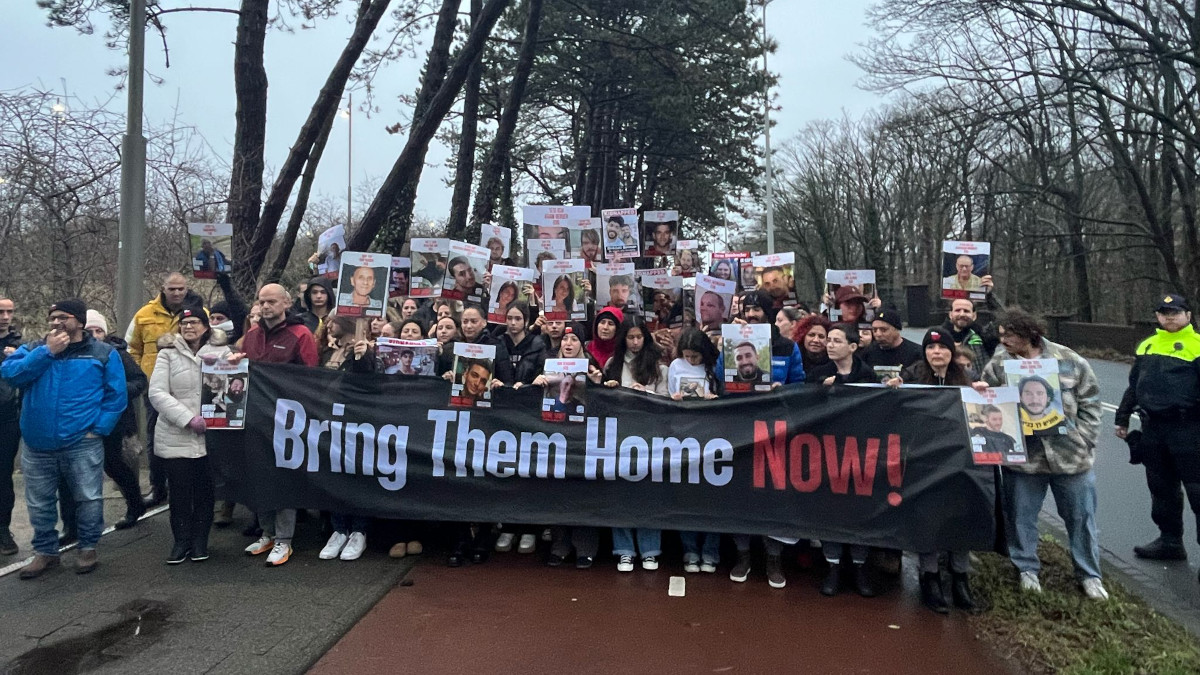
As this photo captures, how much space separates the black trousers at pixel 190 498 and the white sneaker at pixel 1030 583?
5.45 metres

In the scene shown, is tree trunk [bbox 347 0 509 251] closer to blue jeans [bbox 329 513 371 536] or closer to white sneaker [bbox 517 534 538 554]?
blue jeans [bbox 329 513 371 536]

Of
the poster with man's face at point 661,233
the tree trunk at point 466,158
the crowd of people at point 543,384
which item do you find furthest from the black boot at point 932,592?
the tree trunk at point 466,158

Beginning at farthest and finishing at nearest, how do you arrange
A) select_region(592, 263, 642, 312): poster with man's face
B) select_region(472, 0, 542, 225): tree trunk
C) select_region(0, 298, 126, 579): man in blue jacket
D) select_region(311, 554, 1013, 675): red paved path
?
select_region(472, 0, 542, 225): tree trunk → select_region(592, 263, 642, 312): poster with man's face → select_region(0, 298, 126, 579): man in blue jacket → select_region(311, 554, 1013, 675): red paved path

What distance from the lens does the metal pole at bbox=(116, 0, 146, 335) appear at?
26.0 feet

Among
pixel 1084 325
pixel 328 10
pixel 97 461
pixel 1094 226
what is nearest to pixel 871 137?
pixel 1094 226

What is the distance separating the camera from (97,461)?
17.5ft

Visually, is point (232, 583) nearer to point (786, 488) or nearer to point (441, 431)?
point (441, 431)

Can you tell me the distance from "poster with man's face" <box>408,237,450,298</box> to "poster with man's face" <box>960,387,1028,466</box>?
4.44 metres

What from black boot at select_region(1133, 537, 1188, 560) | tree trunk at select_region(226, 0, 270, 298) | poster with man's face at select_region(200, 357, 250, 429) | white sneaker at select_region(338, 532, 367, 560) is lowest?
white sneaker at select_region(338, 532, 367, 560)

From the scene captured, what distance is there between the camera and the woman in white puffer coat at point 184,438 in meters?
5.41

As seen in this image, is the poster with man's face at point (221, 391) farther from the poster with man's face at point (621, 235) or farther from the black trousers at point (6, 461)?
the poster with man's face at point (621, 235)

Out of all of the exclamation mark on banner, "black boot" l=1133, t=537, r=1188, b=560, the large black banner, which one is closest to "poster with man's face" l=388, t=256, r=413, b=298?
the large black banner

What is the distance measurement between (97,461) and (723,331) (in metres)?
4.39

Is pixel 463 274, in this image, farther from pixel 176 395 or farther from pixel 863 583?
pixel 863 583
